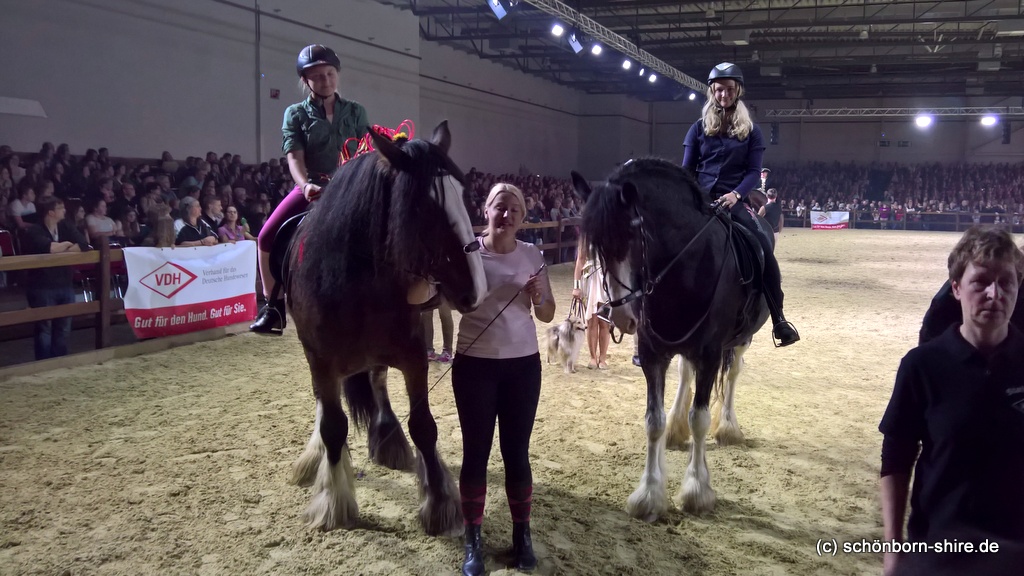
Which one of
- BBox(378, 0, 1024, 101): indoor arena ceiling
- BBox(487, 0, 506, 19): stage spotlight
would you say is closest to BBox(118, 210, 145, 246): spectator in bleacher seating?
BBox(487, 0, 506, 19): stage spotlight

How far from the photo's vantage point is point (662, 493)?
3711 millimetres

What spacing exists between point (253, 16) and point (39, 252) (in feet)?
29.2

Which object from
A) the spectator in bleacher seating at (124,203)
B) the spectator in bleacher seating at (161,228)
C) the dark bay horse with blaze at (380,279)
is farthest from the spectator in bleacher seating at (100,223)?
the dark bay horse with blaze at (380,279)

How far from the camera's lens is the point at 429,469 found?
350 cm

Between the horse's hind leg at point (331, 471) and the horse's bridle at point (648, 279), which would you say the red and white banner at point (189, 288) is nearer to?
the horse's hind leg at point (331, 471)

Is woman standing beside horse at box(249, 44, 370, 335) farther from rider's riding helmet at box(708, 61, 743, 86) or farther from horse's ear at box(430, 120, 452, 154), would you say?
rider's riding helmet at box(708, 61, 743, 86)

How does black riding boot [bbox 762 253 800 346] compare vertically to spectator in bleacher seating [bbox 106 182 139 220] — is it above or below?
below

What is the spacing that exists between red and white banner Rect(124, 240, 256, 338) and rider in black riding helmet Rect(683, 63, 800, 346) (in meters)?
5.93

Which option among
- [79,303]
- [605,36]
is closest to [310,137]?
[79,303]

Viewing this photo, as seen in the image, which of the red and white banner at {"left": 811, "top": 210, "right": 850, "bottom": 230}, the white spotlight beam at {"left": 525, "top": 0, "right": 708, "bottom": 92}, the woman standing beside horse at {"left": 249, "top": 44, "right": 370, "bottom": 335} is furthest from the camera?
the red and white banner at {"left": 811, "top": 210, "right": 850, "bottom": 230}

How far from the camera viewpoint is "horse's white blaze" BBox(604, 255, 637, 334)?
3373mm

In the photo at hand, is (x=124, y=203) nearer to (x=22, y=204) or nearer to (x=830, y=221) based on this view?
(x=22, y=204)

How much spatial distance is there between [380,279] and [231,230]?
21.6 ft

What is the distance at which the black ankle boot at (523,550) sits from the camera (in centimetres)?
305
